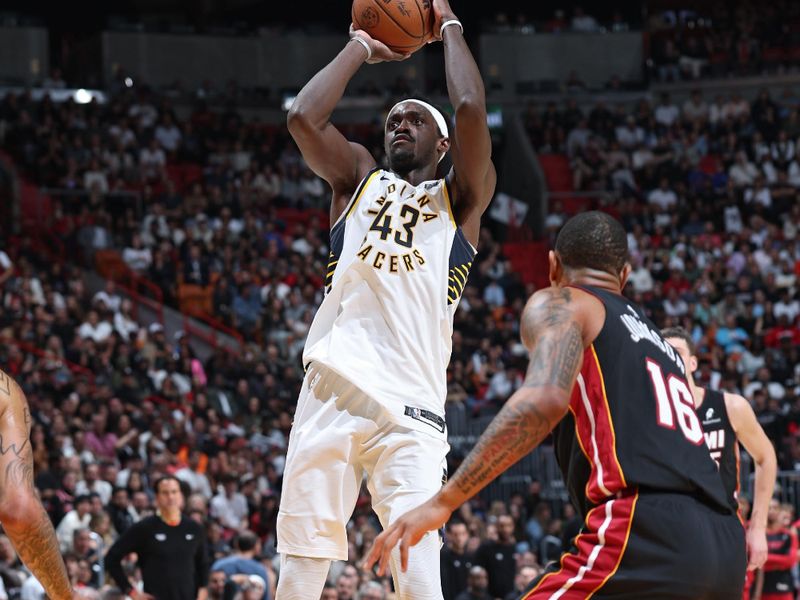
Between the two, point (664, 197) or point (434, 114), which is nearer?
point (434, 114)

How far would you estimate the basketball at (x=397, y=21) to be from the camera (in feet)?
20.1

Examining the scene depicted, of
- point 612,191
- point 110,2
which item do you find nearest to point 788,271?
point 612,191

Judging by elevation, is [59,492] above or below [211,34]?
below

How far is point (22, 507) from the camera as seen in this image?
518 centimetres

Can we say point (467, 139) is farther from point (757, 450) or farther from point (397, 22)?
point (757, 450)

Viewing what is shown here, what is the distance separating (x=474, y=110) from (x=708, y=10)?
29351 millimetres

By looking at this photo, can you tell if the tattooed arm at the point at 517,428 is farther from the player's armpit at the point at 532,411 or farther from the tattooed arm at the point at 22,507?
the tattooed arm at the point at 22,507

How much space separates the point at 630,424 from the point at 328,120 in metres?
2.43

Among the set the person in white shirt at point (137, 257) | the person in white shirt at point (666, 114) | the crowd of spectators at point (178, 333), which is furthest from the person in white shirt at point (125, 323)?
the person in white shirt at point (666, 114)

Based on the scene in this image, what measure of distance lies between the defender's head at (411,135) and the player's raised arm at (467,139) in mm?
128

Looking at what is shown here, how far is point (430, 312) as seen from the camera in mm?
5762

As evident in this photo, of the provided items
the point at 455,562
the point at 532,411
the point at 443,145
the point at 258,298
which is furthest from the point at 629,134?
the point at 532,411

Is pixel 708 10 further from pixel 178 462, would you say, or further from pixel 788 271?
pixel 178 462

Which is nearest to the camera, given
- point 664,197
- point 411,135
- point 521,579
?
point 411,135
